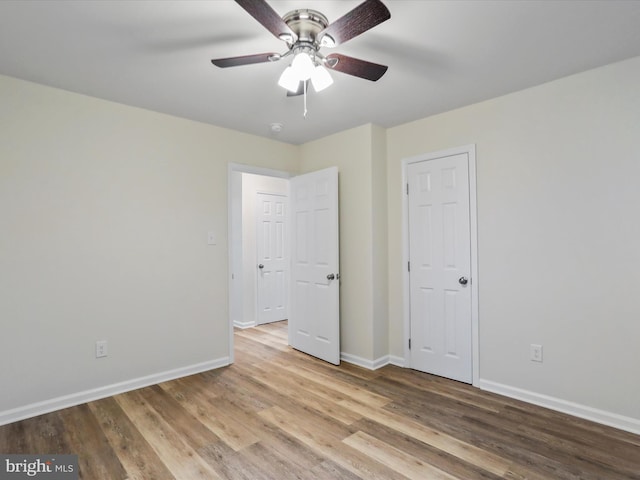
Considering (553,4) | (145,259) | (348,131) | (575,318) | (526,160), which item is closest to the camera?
(553,4)

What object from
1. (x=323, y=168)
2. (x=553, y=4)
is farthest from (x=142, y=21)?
(x=323, y=168)

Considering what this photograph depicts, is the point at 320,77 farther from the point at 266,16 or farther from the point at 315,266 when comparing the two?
the point at 315,266

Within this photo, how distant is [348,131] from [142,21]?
2.22 m

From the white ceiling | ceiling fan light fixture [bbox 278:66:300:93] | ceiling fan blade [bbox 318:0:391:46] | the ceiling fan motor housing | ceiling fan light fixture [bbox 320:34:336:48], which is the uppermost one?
the white ceiling

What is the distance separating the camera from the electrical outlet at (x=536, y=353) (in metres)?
2.70

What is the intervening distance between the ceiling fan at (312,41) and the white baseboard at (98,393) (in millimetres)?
2653

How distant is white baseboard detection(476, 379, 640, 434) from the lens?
232 cm

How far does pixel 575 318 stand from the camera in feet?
8.36

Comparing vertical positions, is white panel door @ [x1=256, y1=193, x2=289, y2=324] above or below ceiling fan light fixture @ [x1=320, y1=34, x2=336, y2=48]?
below

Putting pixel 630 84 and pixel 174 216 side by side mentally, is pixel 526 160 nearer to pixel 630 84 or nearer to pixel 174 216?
pixel 630 84

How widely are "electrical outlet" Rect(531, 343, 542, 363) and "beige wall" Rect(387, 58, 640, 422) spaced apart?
4 cm

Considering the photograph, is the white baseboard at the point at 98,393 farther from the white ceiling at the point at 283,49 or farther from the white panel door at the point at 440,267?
the white ceiling at the point at 283,49

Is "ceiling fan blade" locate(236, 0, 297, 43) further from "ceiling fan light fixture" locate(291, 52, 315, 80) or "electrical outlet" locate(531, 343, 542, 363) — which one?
"electrical outlet" locate(531, 343, 542, 363)

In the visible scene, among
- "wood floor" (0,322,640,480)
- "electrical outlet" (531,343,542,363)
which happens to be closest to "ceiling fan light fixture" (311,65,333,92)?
"wood floor" (0,322,640,480)
